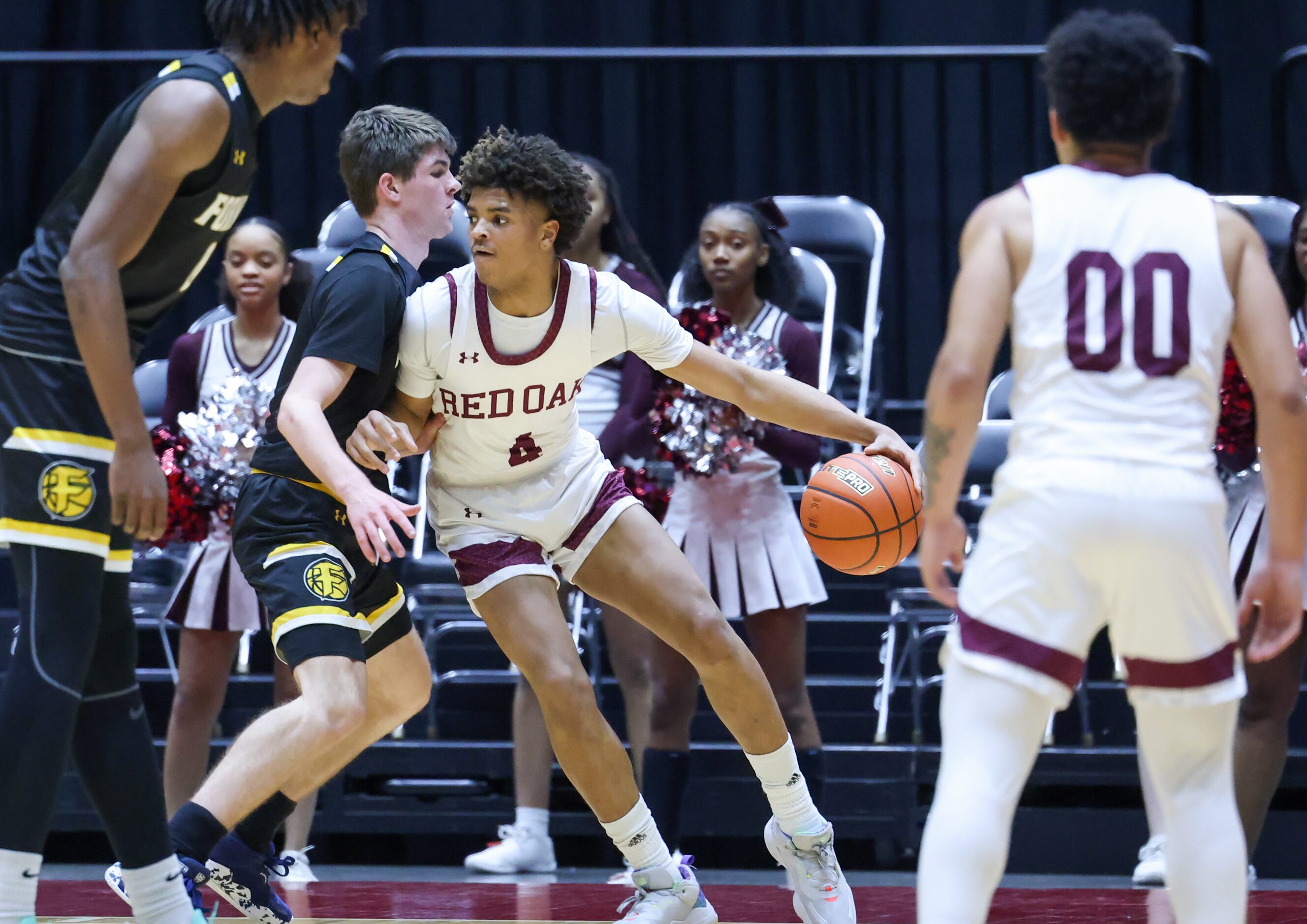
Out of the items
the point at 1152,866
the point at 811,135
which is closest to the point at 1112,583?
the point at 1152,866

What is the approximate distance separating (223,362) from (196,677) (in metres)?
1.02

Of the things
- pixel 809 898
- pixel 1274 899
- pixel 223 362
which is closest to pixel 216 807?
pixel 809 898

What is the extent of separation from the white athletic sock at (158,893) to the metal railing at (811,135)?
4594mm

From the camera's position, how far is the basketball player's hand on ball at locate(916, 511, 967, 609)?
245 cm

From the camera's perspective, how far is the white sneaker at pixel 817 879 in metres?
3.45

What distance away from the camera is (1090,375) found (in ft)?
7.77

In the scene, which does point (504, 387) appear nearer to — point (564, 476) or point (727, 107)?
point (564, 476)

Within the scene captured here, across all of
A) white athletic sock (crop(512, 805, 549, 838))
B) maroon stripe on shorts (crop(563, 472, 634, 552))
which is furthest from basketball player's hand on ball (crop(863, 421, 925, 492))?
white athletic sock (crop(512, 805, 549, 838))

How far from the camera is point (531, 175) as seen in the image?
3330 mm

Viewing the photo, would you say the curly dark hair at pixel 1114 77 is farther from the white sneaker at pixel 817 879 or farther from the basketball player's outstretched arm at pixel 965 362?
the white sneaker at pixel 817 879

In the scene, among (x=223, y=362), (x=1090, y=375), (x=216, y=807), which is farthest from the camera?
(x=223, y=362)

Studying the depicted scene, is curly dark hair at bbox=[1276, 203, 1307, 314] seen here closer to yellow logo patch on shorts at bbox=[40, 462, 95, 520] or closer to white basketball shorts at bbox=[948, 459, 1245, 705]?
white basketball shorts at bbox=[948, 459, 1245, 705]

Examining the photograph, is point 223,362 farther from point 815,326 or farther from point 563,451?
point 815,326

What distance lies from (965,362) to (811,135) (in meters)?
4.90
